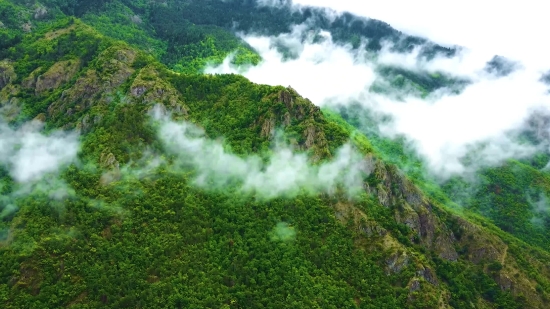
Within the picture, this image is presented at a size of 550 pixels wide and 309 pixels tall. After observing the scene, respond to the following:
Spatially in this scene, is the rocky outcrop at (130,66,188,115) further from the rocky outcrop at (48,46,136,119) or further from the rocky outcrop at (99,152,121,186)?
the rocky outcrop at (99,152,121,186)

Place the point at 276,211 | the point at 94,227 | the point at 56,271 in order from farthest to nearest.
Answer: the point at 276,211, the point at 94,227, the point at 56,271

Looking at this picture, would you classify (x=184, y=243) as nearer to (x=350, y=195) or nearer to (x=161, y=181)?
(x=161, y=181)

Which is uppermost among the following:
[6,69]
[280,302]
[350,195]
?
[6,69]

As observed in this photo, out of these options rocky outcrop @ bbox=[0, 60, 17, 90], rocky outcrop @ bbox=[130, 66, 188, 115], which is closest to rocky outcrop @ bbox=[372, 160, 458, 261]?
rocky outcrop @ bbox=[130, 66, 188, 115]

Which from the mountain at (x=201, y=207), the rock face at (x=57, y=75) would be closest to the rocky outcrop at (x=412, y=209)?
the mountain at (x=201, y=207)

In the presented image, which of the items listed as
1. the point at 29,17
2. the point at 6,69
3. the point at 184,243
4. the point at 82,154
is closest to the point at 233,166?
the point at 184,243
